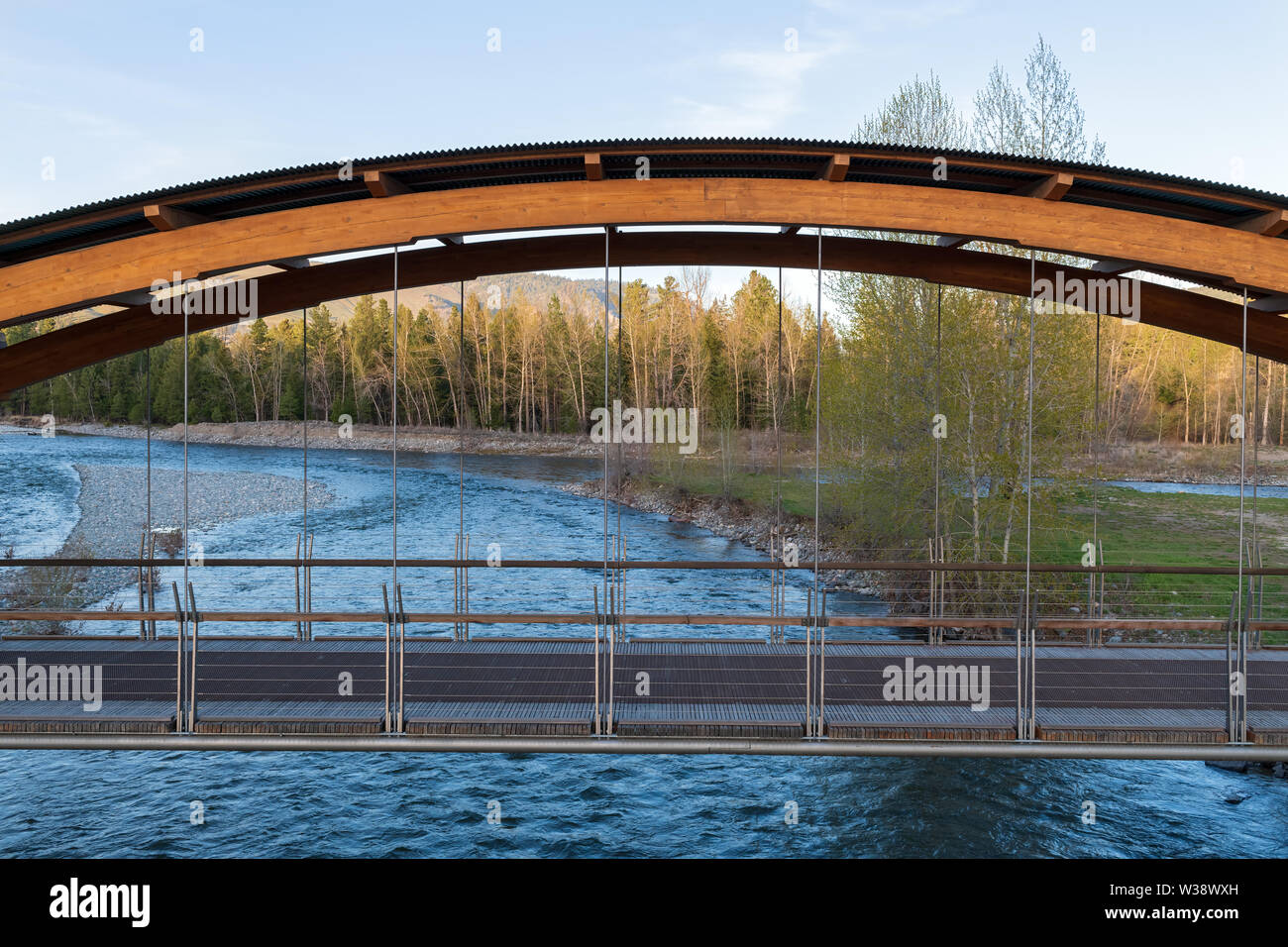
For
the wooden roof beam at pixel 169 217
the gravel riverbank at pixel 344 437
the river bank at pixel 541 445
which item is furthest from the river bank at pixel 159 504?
the wooden roof beam at pixel 169 217

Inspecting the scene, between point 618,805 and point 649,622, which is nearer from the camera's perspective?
point 649,622

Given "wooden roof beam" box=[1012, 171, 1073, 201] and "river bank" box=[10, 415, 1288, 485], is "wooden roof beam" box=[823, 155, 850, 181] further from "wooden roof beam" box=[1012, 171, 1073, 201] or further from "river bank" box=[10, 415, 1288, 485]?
"river bank" box=[10, 415, 1288, 485]

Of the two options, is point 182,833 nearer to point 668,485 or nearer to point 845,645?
point 845,645

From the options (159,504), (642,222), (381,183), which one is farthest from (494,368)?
(642,222)

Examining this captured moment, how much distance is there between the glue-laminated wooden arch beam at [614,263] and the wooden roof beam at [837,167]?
1494 mm

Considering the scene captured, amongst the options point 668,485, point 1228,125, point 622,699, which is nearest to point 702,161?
point 622,699

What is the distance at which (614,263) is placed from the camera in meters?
7.75

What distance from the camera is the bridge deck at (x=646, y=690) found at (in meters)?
5.05

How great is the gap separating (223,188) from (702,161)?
3.22 meters

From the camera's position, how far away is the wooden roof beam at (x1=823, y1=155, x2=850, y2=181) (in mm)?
5820

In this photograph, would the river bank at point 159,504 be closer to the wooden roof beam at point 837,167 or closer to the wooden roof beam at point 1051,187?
the wooden roof beam at point 837,167

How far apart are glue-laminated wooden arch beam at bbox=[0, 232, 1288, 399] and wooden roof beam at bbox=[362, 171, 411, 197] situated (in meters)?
1.64

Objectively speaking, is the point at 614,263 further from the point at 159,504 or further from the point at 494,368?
the point at 159,504

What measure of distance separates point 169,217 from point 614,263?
11.4 ft
